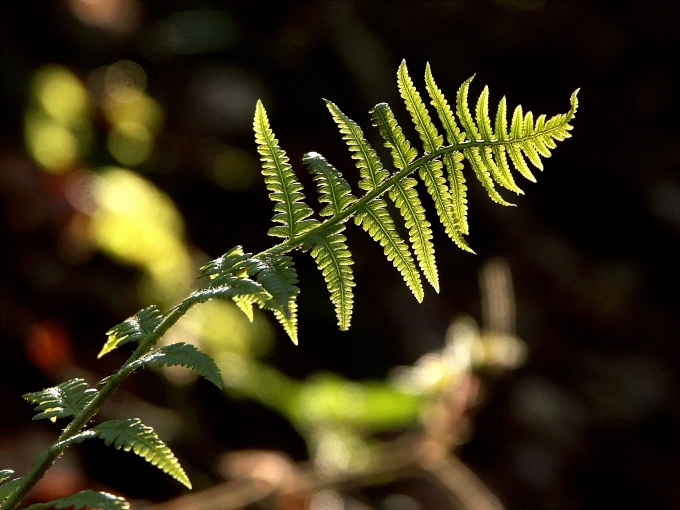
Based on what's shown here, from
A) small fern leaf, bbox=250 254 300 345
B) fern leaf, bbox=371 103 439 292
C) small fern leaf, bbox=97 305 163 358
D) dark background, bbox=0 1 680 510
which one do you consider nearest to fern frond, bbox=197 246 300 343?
small fern leaf, bbox=250 254 300 345

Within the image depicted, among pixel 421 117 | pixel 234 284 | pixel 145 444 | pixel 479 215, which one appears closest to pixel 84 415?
pixel 145 444

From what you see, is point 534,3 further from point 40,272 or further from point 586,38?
point 40,272

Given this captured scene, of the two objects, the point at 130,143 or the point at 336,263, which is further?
the point at 130,143

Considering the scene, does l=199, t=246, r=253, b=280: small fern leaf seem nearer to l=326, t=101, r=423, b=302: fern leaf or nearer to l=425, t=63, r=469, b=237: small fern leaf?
l=326, t=101, r=423, b=302: fern leaf

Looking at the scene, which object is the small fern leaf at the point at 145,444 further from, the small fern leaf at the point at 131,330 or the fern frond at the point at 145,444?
the small fern leaf at the point at 131,330

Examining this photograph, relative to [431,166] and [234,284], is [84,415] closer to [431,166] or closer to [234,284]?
[234,284]

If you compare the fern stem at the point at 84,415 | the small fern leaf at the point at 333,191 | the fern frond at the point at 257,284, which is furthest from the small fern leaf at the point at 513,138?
the fern stem at the point at 84,415
